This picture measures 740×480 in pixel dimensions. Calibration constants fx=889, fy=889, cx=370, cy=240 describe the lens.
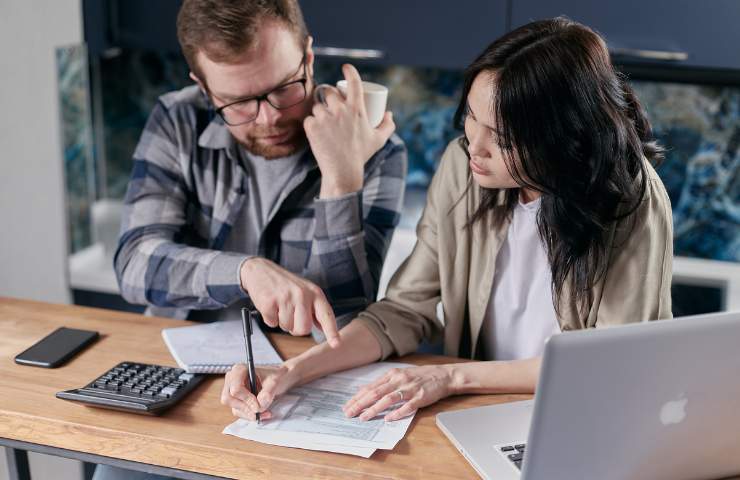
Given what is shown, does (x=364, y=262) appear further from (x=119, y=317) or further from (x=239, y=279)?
(x=119, y=317)

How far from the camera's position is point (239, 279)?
1586mm

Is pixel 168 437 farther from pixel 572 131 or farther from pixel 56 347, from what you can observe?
pixel 572 131

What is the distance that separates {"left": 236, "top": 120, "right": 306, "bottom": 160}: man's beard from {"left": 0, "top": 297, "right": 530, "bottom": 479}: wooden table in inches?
18.7

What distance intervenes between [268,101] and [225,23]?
0.16m

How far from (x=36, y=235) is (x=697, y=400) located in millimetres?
2161

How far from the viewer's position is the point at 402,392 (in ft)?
4.43

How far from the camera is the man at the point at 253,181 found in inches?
65.1

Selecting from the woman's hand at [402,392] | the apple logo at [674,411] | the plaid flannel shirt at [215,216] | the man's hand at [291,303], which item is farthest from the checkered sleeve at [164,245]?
the apple logo at [674,411]

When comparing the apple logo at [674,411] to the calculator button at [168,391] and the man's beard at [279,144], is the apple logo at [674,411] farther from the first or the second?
the man's beard at [279,144]

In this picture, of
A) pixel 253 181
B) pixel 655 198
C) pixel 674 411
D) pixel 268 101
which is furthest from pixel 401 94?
pixel 674 411

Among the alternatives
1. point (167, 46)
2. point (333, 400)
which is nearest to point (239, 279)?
point (333, 400)

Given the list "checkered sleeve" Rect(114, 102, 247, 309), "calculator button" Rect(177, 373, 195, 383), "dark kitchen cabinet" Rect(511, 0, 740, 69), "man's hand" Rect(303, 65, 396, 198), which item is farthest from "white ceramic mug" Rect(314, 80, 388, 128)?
"dark kitchen cabinet" Rect(511, 0, 740, 69)

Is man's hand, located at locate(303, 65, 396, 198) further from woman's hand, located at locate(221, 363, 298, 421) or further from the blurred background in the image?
the blurred background

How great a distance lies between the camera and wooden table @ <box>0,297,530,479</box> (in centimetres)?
118
